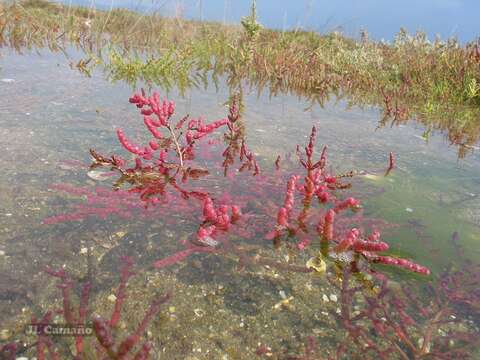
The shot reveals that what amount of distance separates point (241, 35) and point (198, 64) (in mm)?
2556

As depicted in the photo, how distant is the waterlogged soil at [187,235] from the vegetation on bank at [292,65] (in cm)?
147

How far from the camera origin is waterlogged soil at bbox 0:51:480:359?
6.80 feet

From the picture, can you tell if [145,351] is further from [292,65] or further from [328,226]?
[292,65]

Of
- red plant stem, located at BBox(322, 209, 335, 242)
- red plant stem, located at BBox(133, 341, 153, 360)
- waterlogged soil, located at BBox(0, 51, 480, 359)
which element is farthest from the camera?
red plant stem, located at BBox(322, 209, 335, 242)

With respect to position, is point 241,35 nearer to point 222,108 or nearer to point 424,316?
point 222,108

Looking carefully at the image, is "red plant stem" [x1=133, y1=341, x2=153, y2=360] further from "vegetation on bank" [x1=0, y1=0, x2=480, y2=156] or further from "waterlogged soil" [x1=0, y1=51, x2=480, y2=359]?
"vegetation on bank" [x1=0, y1=0, x2=480, y2=156]

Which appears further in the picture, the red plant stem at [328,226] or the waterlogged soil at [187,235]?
the red plant stem at [328,226]

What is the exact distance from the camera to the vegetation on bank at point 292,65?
672 centimetres

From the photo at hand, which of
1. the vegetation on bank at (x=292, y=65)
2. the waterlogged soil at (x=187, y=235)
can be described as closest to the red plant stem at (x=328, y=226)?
the waterlogged soil at (x=187, y=235)

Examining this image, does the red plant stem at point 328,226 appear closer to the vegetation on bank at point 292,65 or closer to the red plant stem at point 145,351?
the red plant stem at point 145,351

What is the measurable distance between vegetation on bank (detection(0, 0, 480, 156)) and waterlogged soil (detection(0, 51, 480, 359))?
1470 millimetres

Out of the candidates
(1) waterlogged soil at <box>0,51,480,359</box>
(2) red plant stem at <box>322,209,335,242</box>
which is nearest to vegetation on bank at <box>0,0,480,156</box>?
(1) waterlogged soil at <box>0,51,480,359</box>

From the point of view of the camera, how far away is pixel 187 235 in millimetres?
2699

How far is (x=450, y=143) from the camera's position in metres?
5.36
